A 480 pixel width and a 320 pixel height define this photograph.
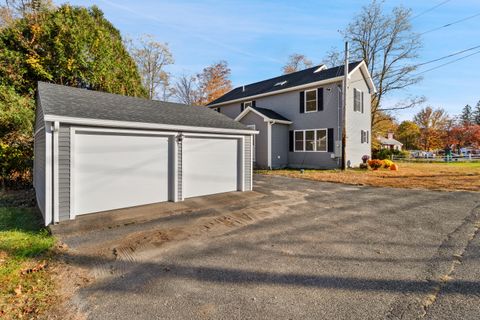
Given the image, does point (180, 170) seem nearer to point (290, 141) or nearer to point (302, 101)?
point (290, 141)

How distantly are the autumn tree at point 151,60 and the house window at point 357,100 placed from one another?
19.8 m

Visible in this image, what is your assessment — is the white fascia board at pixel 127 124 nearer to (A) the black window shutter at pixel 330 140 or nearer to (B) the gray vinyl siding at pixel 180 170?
(B) the gray vinyl siding at pixel 180 170

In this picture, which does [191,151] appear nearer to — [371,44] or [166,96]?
[371,44]

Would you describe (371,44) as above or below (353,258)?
above

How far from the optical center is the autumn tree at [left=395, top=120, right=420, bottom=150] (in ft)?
→ 148

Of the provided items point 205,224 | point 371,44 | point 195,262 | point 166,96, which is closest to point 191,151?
point 205,224

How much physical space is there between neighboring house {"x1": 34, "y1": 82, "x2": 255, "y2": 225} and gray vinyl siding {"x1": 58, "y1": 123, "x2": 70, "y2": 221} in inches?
0.7

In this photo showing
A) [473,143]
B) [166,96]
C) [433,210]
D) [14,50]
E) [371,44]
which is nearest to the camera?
[433,210]

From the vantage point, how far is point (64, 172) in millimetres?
5242

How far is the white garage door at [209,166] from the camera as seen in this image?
7457 millimetres

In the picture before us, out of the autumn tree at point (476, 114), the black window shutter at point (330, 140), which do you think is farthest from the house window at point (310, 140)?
the autumn tree at point (476, 114)

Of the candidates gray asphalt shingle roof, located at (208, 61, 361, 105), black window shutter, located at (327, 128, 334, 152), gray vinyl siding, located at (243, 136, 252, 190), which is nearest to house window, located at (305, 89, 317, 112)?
gray asphalt shingle roof, located at (208, 61, 361, 105)

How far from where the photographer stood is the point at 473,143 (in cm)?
3803

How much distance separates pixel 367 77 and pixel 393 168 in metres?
6.91
